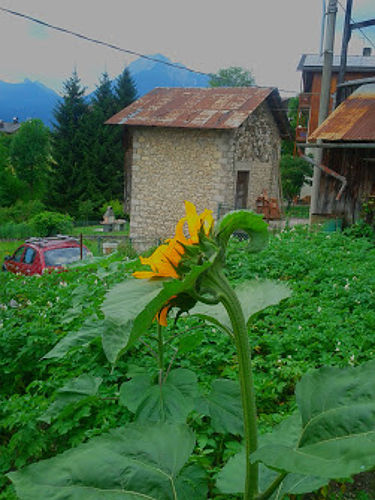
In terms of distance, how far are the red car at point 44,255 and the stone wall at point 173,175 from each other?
190 inches

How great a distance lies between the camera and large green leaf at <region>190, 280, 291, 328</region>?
1.12 m

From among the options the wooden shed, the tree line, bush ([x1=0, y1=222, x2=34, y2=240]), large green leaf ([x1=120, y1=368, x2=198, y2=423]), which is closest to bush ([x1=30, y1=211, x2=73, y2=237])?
bush ([x1=0, y1=222, x2=34, y2=240])

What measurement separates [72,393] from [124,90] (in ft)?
115

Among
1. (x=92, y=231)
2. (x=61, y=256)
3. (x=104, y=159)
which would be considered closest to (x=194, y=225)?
(x=61, y=256)

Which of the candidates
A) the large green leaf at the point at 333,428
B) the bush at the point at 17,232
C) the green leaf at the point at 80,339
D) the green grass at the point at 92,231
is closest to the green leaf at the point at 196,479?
A: the large green leaf at the point at 333,428

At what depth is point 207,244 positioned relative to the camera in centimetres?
92

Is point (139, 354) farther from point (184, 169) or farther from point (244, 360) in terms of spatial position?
point (184, 169)

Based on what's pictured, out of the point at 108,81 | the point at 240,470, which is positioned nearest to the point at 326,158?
the point at 240,470

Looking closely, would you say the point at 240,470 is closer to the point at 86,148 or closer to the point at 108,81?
the point at 86,148

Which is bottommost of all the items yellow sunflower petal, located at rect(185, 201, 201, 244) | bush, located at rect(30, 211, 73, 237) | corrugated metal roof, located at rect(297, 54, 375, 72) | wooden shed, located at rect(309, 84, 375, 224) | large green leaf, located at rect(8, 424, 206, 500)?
bush, located at rect(30, 211, 73, 237)

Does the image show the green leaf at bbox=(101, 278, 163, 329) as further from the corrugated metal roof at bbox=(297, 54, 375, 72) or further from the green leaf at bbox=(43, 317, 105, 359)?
the corrugated metal roof at bbox=(297, 54, 375, 72)

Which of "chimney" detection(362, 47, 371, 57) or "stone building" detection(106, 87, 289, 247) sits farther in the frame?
"chimney" detection(362, 47, 371, 57)

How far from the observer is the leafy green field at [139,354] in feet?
7.80

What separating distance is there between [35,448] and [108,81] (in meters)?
35.3
